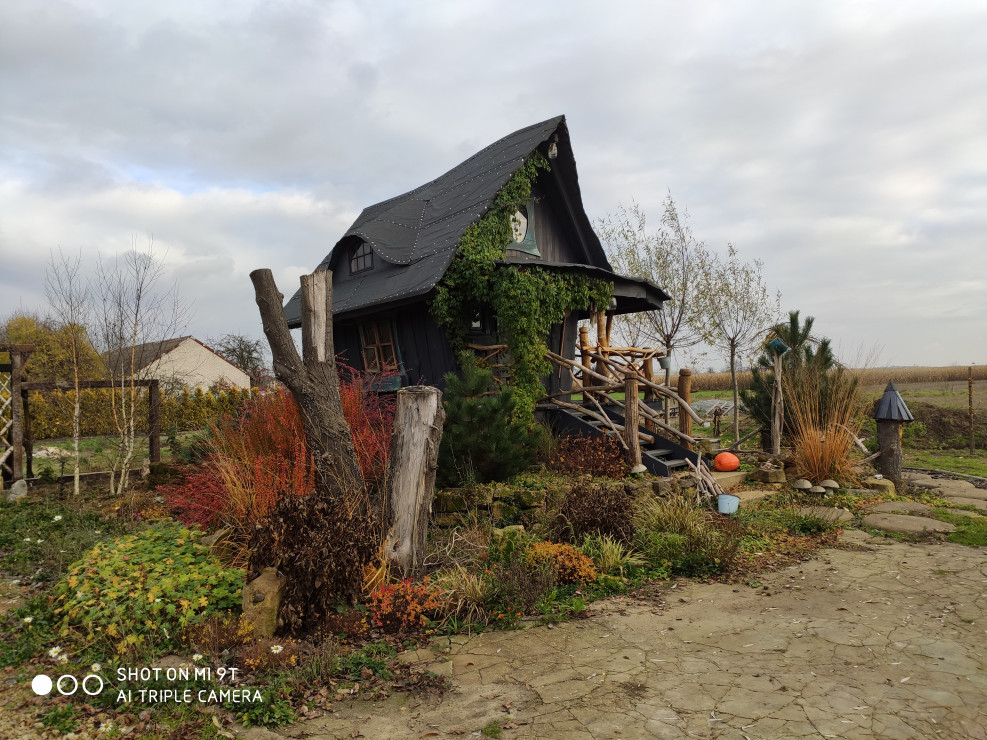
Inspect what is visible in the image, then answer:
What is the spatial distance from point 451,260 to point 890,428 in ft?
25.4

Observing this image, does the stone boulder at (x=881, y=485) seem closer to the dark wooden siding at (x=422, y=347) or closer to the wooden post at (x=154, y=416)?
the dark wooden siding at (x=422, y=347)

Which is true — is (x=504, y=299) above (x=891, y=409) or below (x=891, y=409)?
above

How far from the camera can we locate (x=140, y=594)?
4.53 m

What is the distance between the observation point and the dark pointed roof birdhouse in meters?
9.97

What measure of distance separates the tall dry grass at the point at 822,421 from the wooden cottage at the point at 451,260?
6.39ft

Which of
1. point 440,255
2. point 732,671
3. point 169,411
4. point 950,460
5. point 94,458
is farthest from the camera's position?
point 169,411

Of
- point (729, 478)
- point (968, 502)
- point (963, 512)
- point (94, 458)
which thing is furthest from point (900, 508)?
point (94, 458)

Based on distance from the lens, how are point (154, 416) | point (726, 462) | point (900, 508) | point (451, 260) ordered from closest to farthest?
1. point (900, 508)
2. point (451, 260)
3. point (726, 462)
4. point (154, 416)

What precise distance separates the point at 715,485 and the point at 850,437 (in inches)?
114

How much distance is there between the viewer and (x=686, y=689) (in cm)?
371

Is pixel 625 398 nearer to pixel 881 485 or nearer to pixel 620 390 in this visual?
pixel 620 390

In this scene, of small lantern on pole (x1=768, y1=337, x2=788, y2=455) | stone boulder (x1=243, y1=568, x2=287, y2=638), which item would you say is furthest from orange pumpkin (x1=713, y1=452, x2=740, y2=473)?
stone boulder (x1=243, y1=568, x2=287, y2=638)

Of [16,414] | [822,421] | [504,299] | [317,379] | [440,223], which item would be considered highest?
[440,223]

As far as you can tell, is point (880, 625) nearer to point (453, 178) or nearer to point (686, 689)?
point (686, 689)
